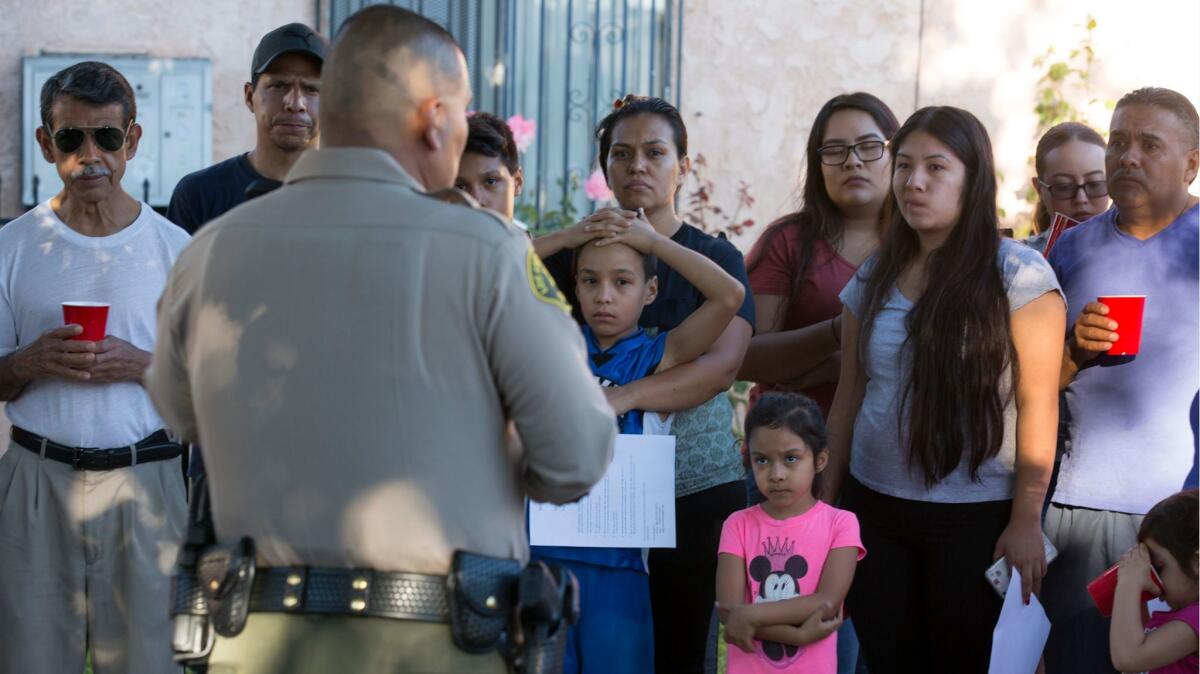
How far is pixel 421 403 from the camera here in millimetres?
→ 2328

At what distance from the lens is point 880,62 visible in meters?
7.79

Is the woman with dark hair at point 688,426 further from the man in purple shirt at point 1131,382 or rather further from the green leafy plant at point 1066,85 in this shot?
the green leafy plant at point 1066,85

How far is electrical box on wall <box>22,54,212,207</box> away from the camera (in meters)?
7.18

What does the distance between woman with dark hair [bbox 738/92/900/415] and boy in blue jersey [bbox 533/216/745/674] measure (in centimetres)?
60

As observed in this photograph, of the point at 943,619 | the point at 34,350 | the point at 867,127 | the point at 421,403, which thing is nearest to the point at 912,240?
the point at 867,127

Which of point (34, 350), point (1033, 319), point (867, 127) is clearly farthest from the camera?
point (867, 127)

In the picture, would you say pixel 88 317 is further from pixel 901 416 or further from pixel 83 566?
pixel 901 416

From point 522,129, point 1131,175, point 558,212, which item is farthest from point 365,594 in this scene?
point 558,212

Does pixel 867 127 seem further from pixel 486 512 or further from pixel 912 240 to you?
pixel 486 512

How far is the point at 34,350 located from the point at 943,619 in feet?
8.64

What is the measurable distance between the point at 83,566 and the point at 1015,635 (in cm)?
264

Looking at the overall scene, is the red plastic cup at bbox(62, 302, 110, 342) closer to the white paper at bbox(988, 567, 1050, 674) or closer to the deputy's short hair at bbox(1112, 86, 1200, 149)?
the white paper at bbox(988, 567, 1050, 674)

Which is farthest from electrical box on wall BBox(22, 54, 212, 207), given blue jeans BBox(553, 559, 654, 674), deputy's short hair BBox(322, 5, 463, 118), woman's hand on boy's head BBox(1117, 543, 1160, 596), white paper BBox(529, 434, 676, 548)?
woman's hand on boy's head BBox(1117, 543, 1160, 596)

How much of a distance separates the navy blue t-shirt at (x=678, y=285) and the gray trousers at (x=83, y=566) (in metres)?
1.33
